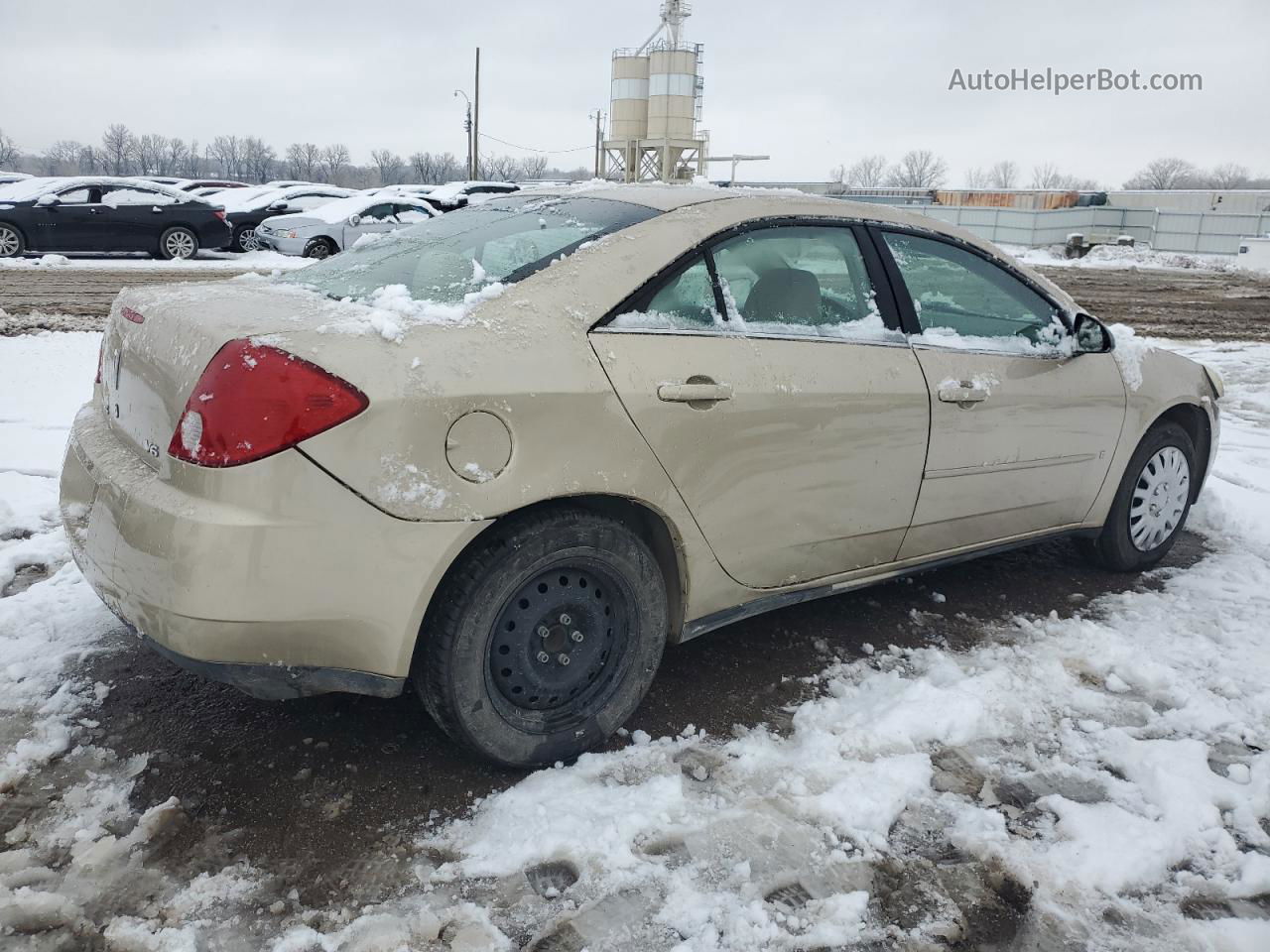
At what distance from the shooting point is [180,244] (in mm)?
17703

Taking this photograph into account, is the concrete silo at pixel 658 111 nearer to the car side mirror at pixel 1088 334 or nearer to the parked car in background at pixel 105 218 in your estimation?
the parked car in background at pixel 105 218

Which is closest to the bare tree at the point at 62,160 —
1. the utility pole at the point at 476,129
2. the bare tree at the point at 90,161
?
the bare tree at the point at 90,161

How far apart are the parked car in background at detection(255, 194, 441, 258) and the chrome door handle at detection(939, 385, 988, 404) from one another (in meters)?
15.6

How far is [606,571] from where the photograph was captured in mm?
2752

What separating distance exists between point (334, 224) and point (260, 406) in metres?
17.1

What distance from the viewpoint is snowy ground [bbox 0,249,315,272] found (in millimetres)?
16125

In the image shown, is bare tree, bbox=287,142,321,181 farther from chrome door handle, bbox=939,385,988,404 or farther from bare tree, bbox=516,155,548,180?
chrome door handle, bbox=939,385,988,404

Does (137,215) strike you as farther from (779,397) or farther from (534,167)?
(534,167)

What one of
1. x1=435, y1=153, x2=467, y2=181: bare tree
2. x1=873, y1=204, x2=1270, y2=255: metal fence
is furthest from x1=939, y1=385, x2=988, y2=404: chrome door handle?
x1=435, y1=153, x2=467, y2=181: bare tree

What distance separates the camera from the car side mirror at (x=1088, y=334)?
389cm

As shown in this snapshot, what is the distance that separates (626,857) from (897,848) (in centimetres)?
70

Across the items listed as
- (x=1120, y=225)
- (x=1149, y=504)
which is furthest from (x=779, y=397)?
(x=1120, y=225)

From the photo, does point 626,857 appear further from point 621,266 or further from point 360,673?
point 621,266

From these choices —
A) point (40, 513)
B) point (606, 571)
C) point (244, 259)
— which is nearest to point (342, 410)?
point (606, 571)
